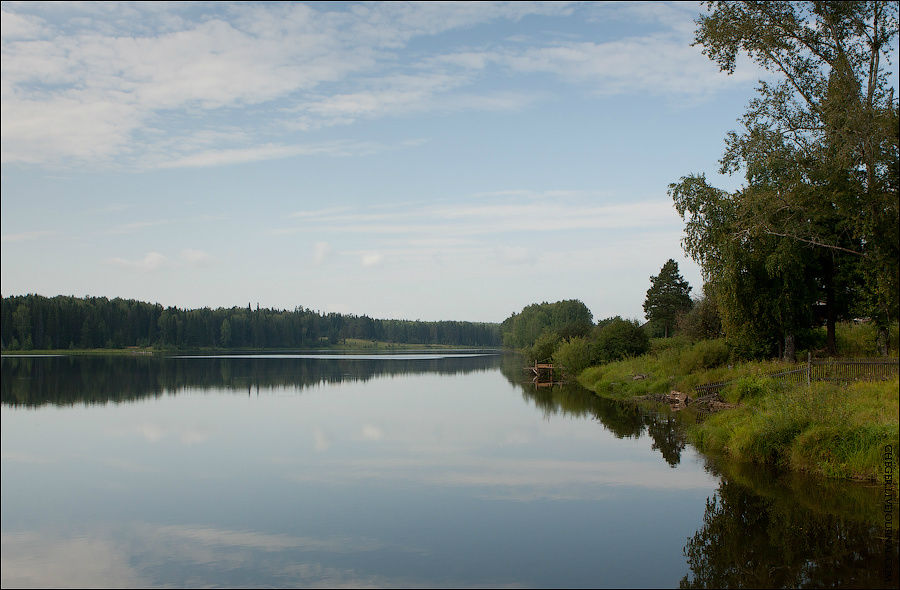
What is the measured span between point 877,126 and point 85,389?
4987 centimetres

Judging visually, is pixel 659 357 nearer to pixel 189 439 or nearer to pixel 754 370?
pixel 754 370

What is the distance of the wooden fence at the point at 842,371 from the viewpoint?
84.3 feet

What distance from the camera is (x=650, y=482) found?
815 inches

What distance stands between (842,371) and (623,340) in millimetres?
34123

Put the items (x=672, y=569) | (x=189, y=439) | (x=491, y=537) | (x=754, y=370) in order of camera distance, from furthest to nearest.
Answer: (x=754, y=370) → (x=189, y=439) → (x=491, y=537) → (x=672, y=569)

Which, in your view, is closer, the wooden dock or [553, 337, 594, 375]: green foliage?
[553, 337, 594, 375]: green foliage

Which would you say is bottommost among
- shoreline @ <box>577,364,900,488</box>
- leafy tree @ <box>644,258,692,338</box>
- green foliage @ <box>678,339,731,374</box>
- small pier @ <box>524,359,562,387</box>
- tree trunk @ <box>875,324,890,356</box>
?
small pier @ <box>524,359,562,387</box>

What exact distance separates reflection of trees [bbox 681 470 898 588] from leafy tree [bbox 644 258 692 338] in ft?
194

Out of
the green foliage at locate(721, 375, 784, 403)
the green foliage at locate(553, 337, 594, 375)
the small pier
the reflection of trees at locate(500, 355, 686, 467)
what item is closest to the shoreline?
the green foliage at locate(721, 375, 784, 403)

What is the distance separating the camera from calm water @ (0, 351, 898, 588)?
1316cm

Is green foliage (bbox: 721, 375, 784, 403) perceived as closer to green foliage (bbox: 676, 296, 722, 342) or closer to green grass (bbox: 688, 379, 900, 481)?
green grass (bbox: 688, 379, 900, 481)

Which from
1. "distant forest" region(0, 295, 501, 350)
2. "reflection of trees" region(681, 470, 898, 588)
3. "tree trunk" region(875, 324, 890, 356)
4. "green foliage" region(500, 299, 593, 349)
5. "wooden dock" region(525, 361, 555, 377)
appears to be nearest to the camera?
"reflection of trees" region(681, 470, 898, 588)

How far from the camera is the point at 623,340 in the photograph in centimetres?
6112

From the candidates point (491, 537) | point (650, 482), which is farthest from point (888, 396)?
point (491, 537)
